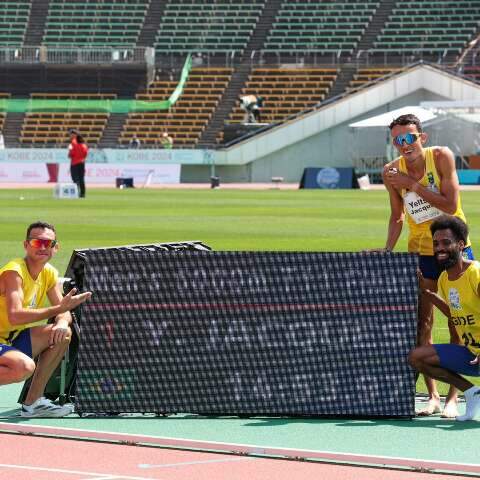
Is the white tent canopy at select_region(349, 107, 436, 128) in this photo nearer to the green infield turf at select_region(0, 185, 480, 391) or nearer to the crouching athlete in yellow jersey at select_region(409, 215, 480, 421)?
the green infield turf at select_region(0, 185, 480, 391)

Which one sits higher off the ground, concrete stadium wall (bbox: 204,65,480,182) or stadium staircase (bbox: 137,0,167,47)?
stadium staircase (bbox: 137,0,167,47)

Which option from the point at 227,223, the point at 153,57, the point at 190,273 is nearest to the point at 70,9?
the point at 153,57

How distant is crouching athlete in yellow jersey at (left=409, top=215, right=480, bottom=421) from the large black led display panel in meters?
0.17

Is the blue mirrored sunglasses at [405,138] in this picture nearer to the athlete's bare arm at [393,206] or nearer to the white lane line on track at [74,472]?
the athlete's bare arm at [393,206]

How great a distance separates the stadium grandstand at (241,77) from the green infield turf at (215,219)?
48.5ft

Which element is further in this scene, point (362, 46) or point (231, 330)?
point (362, 46)

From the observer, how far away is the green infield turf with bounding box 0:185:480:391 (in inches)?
926

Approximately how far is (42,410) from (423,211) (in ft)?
8.90

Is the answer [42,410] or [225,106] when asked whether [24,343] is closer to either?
[42,410]

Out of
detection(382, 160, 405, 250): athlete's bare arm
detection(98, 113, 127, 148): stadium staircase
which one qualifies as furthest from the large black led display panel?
detection(98, 113, 127, 148): stadium staircase

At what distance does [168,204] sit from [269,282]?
2912 centimetres

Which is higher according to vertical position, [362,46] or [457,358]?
[362,46]

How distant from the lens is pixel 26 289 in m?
8.99

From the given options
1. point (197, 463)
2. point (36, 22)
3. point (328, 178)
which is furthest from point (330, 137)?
point (197, 463)
